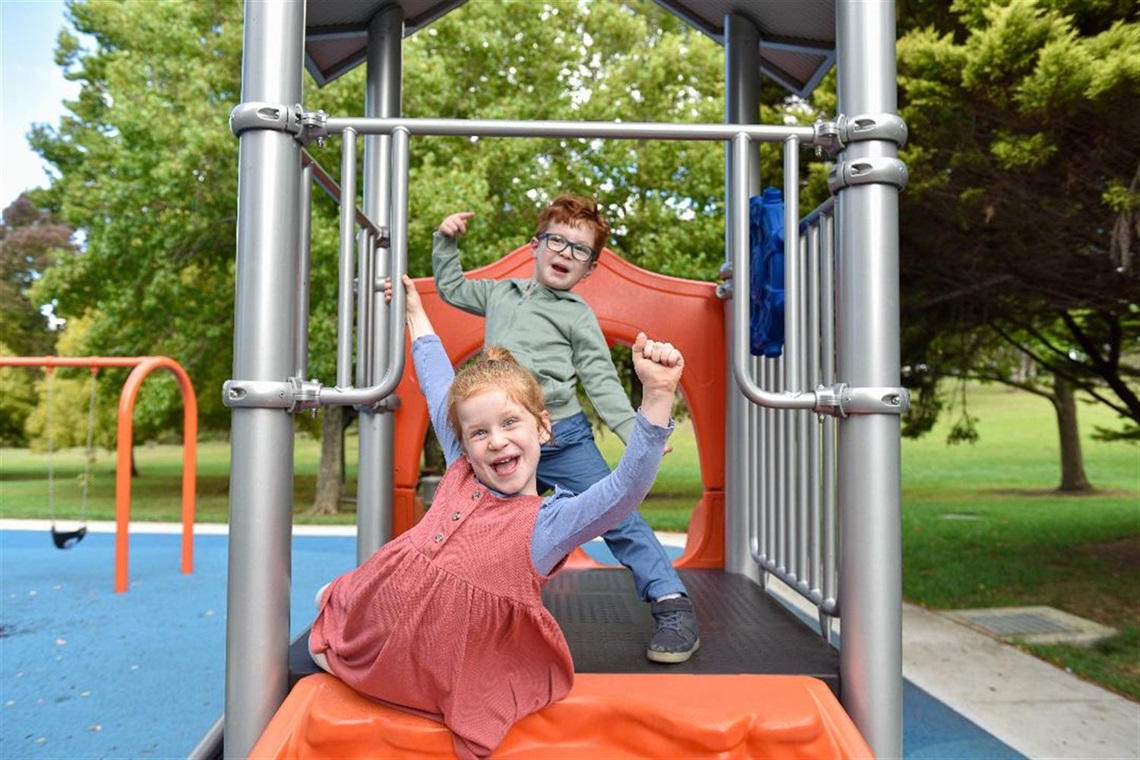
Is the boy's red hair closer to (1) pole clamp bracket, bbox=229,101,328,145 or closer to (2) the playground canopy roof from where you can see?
(1) pole clamp bracket, bbox=229,101,328,145

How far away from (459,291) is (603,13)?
1283 centimetres

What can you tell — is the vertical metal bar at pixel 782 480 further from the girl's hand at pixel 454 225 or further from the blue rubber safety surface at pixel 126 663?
the girl's hand at pixel 454 225

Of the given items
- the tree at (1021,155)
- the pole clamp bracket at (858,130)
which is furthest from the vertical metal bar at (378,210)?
the tree at (1021,155)

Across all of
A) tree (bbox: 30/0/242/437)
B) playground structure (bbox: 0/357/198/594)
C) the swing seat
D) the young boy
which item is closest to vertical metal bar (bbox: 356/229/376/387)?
the young boy

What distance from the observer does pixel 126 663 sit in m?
4.25

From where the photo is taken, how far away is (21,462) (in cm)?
2438

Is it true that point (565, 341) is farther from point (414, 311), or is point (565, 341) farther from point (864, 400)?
point (864, 400)

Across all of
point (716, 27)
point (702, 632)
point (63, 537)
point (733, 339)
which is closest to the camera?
point (733, 339)

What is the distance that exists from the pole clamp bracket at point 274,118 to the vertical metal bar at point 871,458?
1.16 meters

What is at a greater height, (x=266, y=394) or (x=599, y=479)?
(x=266, y=394)

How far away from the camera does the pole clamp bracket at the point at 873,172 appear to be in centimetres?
185

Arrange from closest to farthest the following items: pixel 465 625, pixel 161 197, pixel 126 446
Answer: pixel 465 625 → pixel 126 446 → pixel 161 197

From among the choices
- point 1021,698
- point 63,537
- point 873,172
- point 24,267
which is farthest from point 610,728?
point 24,267

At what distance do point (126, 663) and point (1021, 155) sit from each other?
4775 millimetres
